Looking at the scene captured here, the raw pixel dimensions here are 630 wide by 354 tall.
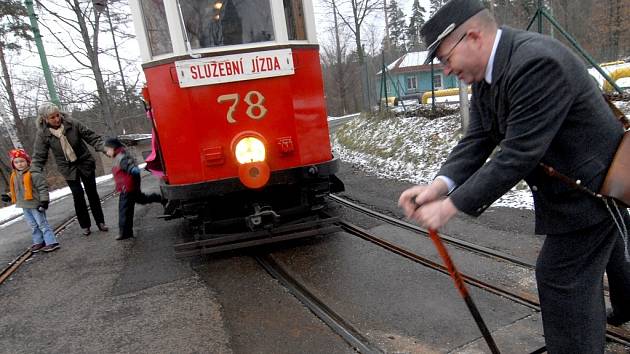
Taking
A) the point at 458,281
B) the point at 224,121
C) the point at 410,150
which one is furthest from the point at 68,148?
the point at 410,150

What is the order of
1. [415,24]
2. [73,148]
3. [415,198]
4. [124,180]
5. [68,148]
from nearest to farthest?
[415,198] → [124,180] → [68,148] → [73,148] → [415,24]

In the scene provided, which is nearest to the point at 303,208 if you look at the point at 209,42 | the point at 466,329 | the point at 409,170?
the point at 209,42

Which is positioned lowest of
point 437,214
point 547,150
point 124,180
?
point 124,180

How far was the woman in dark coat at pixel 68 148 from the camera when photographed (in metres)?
6.03

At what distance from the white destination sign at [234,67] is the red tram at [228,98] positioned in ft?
0.03

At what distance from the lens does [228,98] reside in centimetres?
427

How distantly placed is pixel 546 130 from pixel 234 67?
3320 millimetres

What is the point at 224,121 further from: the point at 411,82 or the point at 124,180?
the point at 411,82

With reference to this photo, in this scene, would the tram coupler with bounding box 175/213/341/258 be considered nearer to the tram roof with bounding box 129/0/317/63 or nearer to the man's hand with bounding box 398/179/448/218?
the tram roof with bounding box 129/0/317/63

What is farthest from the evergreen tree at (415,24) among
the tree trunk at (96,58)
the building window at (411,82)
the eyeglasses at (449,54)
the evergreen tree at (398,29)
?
the eyeglasses at (449,54)

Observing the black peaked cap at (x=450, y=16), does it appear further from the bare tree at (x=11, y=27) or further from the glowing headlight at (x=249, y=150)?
the bare tree at (x=11, y=27)

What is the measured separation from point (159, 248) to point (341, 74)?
37.9 metres

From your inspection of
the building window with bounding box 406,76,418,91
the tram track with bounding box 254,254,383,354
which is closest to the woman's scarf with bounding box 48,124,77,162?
the tram track with bounding box 254,254,383,354

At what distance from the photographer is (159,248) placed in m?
5.56
